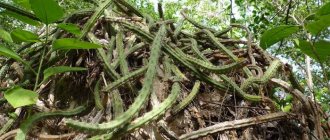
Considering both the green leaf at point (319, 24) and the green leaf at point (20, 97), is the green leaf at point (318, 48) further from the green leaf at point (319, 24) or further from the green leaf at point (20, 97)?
the green leaf at point (20, 97)

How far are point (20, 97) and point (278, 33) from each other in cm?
62

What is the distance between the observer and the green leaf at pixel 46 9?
85 cm

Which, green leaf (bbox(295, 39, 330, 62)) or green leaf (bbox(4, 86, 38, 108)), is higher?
green leaf (bbox(295, 39, 330, 62))

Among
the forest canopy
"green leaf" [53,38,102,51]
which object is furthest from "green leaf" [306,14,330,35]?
"green leaf" [53,38,102,51]

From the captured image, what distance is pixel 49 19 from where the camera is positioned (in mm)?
898

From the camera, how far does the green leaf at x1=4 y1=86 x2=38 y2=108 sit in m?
0.77

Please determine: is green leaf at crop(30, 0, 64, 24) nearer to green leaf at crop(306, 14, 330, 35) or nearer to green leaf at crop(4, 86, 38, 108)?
green leaf at crop(4, 86, 38, 108)

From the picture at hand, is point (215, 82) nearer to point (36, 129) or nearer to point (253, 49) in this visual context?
point (253, 49)

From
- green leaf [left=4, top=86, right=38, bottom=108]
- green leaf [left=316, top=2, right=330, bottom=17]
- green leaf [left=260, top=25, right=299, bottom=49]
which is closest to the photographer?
green leaf [left=4, top=86, right=38, bottom=108]

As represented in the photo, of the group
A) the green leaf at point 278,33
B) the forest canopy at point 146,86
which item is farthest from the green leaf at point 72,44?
the green leaf at point 278,33

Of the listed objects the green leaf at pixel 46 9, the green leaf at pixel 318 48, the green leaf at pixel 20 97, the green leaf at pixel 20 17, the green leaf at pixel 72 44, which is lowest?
the green leaf at pixel 20 97

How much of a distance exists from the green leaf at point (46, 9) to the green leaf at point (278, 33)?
1.68 feet

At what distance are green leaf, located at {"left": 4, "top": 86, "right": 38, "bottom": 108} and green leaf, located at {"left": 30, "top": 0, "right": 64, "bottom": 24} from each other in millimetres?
173

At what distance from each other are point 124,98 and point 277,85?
391 millimetres
